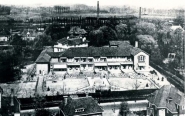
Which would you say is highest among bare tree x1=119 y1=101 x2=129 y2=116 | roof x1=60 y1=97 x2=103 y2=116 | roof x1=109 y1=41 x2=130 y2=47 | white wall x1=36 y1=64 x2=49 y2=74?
roof x1=109 y1=41 x2=130 y2=47

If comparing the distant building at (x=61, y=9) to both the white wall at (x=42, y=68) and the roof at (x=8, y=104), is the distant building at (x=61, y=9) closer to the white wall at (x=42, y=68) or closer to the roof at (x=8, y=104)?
the white wall at (x=42, y=68)

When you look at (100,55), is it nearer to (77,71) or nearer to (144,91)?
(77,71)

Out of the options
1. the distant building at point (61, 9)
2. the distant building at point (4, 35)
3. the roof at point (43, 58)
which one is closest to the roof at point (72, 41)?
the roof at point (43, 58)

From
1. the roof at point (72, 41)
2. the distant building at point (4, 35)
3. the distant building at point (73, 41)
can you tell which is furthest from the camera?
the roof at point (72, 41)

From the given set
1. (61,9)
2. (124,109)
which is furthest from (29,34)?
(124,109)

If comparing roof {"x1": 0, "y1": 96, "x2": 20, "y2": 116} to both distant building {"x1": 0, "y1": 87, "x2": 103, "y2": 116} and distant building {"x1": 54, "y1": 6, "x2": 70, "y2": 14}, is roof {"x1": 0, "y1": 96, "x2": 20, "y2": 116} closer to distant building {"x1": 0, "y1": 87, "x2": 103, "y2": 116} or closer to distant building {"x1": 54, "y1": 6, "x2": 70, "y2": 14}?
distant building {"x1": 0, "y1": 87, "x2": 103, "y2": 116}

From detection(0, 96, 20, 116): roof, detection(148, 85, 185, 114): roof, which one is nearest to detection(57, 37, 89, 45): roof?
detection(0, 96, 20, 116): roof

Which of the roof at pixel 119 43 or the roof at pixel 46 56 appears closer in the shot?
the roof at pixel 46 56
